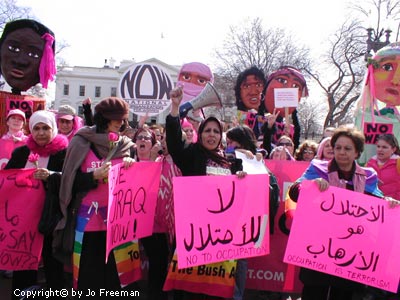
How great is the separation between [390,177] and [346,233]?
62.7 inches

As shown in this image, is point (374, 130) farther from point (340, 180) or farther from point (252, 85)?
point (340, 180)

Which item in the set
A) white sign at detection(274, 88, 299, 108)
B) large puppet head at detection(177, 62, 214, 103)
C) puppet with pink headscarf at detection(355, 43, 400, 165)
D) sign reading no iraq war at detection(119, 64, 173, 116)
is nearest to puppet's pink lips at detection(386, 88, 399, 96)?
puppet with pink headscarf at detection(355, 43, 400, 165)

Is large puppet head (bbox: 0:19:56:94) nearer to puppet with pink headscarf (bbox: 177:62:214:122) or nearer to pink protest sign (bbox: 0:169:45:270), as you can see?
puppet with pink headscarf (bbox: 177:62:214:122)

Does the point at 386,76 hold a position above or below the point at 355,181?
above

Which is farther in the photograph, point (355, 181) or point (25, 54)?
point (25, 54)

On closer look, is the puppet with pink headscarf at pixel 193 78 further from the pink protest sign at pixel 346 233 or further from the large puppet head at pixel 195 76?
the pink protest sign at pixel 346 233

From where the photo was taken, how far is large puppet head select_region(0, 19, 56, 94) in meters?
5.89

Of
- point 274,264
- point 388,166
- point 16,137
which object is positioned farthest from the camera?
point 16,137

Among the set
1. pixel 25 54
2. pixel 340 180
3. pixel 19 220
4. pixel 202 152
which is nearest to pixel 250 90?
pixel 25 54

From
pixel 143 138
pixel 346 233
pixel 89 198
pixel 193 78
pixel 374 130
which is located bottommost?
pixel 346 233

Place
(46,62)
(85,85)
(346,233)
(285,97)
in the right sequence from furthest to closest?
(85,85) → (285,97) → (46,62) → (346,233)

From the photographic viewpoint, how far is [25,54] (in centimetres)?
593

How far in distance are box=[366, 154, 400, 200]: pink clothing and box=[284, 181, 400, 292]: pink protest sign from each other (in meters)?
1.29

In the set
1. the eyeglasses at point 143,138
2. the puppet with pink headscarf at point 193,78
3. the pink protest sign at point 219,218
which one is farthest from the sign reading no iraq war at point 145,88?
the pink protest sign at point 219,218
